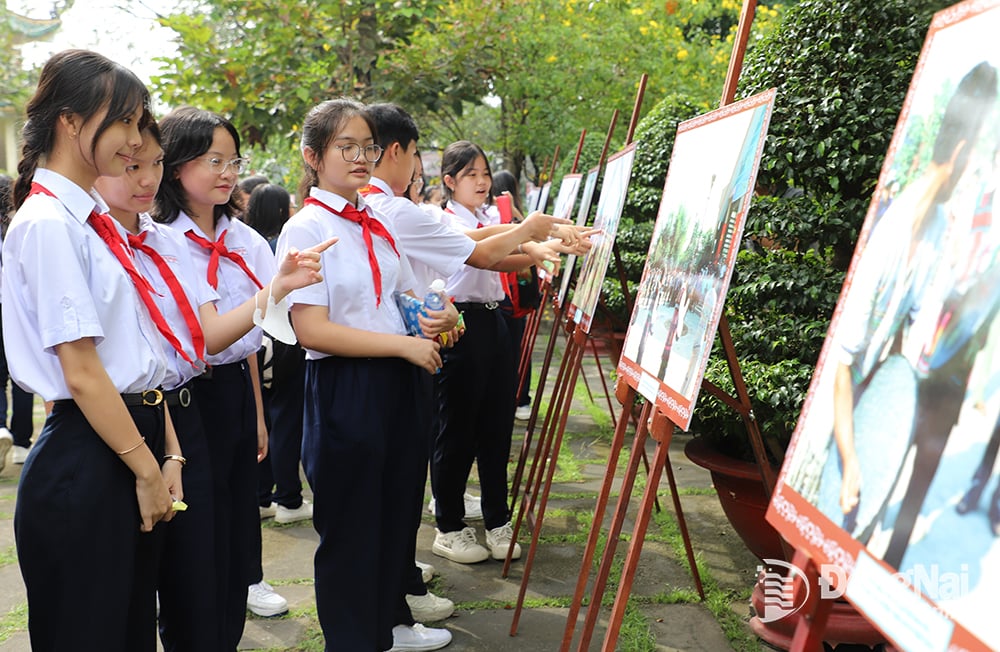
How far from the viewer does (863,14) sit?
9.06ft

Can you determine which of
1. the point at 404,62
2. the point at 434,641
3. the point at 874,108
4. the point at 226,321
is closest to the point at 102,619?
the point at 226,321

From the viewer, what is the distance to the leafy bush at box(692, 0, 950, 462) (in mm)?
2721

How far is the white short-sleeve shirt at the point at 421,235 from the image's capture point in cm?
293

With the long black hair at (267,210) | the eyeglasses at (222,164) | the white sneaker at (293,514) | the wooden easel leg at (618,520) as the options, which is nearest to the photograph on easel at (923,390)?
the wooden easel leg at (618,520)

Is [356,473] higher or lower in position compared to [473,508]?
higher

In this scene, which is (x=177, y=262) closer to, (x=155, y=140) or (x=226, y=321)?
(x=226, y=321)

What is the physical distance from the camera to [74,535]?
1.79 metres

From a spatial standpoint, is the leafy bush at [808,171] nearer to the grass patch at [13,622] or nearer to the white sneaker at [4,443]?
the grass patch at [13,622]

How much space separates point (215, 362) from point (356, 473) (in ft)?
1.83

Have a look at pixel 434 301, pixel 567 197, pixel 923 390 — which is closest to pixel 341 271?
pixel 434 301

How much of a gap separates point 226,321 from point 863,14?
219 cm

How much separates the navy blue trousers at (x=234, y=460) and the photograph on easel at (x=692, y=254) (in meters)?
1.19

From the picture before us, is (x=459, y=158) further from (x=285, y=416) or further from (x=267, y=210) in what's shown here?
(x=285, y=416)

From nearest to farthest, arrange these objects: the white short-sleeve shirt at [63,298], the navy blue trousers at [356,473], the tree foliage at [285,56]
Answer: the white short-sleeve shirt at [63,298] < the navy blue trousers at [356,473] < the tree foliage at [285,56]
